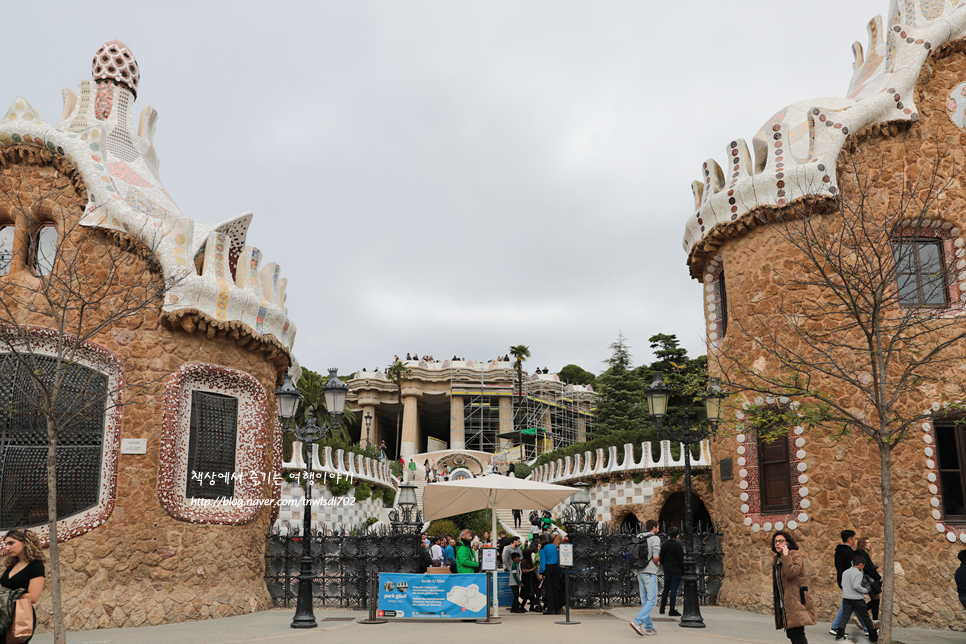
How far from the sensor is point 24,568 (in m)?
6.05

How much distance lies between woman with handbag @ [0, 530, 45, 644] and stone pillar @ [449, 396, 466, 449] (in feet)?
165

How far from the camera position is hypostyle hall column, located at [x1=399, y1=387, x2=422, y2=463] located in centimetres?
5531

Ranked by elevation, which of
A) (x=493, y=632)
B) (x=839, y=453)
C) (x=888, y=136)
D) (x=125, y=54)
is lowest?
(x=493, y=632)

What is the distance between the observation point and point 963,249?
43.8 ft

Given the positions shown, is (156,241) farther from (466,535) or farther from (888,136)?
(888,136)

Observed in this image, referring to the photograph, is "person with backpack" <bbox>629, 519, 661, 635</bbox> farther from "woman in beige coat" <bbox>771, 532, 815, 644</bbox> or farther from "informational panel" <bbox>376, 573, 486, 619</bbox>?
"woman in beige coat" <bbox>771, 532, 815, 644</bbox>

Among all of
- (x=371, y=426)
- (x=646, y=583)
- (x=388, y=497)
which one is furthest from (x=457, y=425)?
(x=646, y=583)

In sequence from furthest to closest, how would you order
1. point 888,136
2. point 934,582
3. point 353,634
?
1. point 888,136
2. point 934,582
3. point 353,634

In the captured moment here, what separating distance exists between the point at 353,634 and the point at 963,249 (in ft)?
38.4

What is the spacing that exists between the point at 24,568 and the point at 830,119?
44.2 ft

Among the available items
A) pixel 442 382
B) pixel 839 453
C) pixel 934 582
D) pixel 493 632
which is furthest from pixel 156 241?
pixel 442 382

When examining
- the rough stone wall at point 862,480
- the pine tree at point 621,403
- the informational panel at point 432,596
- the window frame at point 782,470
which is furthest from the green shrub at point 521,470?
the informational panel at point 432,596

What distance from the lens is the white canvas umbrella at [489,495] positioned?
42.2ft

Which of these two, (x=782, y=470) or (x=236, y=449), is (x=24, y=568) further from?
(x=782, y=470)
